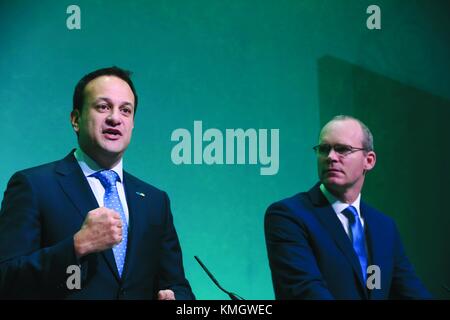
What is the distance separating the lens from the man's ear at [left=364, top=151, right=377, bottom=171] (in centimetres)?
325

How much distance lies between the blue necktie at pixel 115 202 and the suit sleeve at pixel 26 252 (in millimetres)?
290

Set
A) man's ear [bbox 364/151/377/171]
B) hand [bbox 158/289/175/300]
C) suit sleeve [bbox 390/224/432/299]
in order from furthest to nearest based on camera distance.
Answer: man's ear [bbox 364/151/377/171]
suit sleeve [bbox 390/224/432/299]
hand [bbox 158/289/175/300]

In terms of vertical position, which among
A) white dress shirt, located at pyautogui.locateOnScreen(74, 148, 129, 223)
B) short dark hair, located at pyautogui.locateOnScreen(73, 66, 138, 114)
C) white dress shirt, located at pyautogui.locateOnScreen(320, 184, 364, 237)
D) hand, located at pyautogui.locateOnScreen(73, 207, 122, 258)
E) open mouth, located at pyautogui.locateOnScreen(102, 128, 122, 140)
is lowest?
hand, located at pyautogui.locateOnScreen(73, 207, 122, 258)

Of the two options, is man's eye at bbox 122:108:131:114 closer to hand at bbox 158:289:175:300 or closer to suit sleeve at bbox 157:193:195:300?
suit sleeve at bbox 157:193:195:300

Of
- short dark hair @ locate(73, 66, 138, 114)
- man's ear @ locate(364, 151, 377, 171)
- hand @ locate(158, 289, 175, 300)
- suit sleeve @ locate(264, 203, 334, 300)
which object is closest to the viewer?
hand @ locate(158, 289, 175, 300)

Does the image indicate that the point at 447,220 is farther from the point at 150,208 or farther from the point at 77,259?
the point at 77,259

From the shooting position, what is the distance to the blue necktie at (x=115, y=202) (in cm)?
278

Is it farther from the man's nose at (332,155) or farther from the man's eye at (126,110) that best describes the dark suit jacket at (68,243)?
the man's nose at (332,155)

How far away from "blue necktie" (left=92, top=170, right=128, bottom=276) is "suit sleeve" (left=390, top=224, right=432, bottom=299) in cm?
134

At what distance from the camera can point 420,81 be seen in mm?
3650

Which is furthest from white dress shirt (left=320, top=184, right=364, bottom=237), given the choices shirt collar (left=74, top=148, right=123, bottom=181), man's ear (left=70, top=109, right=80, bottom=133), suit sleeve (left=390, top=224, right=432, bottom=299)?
man's ear (left=70, top=109, right=80, bottom=133)

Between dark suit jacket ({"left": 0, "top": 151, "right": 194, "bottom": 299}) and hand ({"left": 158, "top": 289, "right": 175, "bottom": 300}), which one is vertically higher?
dark suit jacket ({"left": 0, "top": 151, "right": 194, "bottom": 299})
